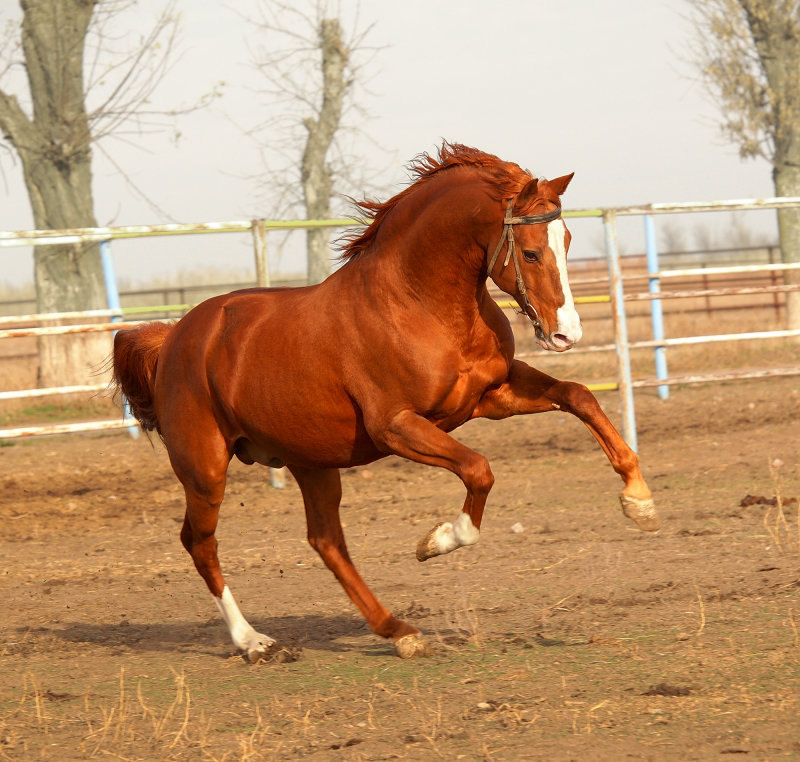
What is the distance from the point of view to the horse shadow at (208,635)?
16.6ft

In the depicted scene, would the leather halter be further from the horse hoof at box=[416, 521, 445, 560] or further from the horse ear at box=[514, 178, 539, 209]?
the horse hoof at box=[416, 521, 445, 560]

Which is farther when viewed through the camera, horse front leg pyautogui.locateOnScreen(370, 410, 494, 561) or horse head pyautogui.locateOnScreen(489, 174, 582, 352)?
horse front leg pyautogui.locateOnScreen(370, 410, 494, 561)

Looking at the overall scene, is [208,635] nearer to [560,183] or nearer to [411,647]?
[411,647]

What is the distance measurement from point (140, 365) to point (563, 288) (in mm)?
2502

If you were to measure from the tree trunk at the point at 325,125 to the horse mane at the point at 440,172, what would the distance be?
13971 mm

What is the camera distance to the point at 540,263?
4125 mm

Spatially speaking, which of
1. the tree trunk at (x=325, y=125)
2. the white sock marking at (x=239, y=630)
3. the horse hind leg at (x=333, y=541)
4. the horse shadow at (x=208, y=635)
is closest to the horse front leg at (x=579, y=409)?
the horse hind leg at (x=333, y=541)

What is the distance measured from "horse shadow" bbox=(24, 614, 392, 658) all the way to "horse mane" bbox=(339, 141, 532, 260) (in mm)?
1712

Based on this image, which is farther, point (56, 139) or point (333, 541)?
point (56, 139)

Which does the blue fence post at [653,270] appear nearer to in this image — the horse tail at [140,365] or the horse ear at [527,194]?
the horse tail at [140,365]

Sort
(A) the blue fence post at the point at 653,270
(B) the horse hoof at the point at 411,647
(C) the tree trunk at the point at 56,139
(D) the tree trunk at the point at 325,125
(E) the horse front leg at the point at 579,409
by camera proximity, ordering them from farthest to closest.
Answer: (D) the tree trunk at the point at 325,125 → (C) the tree trunk at the point at 56,139 → (A) the blue fence post at the point at 653,270 → (B) the horse hoof at the point at 411,647 → (E) the horse front leg at the point at 579,409

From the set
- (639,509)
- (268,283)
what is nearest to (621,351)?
(268,283)

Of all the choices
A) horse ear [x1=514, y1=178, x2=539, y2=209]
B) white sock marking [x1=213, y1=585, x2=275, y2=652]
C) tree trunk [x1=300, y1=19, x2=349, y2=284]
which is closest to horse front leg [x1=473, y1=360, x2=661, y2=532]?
horse ear [x1=514, y1=178, x2=539, y2=209]

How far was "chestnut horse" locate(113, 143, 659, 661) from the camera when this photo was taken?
13.9ft
